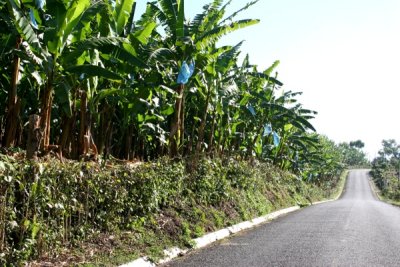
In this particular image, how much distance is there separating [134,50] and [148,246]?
3962 millimetres

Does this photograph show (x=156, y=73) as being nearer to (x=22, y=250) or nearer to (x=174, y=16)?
(x=174, y=16)

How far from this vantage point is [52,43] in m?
7.33

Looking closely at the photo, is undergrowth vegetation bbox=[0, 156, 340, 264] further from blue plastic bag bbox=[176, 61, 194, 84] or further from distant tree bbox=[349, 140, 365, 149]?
distant tree bbox=[349, 140, 365, 149]

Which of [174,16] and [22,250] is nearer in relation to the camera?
[22,250]

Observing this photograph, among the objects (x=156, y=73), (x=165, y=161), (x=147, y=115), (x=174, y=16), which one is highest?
(x=174, y=16)

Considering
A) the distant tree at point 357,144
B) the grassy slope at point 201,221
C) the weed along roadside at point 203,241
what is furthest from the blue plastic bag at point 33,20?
the distant tree at point 357,144

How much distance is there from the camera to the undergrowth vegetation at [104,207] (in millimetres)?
5562

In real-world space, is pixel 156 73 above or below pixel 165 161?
above

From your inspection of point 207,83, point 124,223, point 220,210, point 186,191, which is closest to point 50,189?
point 124,223

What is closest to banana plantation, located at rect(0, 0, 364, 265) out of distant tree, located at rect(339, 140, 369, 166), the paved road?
the paved road

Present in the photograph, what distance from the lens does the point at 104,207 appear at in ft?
24.3

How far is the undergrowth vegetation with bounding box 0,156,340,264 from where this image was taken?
18.2ft

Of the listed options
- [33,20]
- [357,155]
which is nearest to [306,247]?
[33,20]

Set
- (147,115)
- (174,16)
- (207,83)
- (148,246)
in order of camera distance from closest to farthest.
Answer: (148,246), (174,16), (147,115), (207,83)
